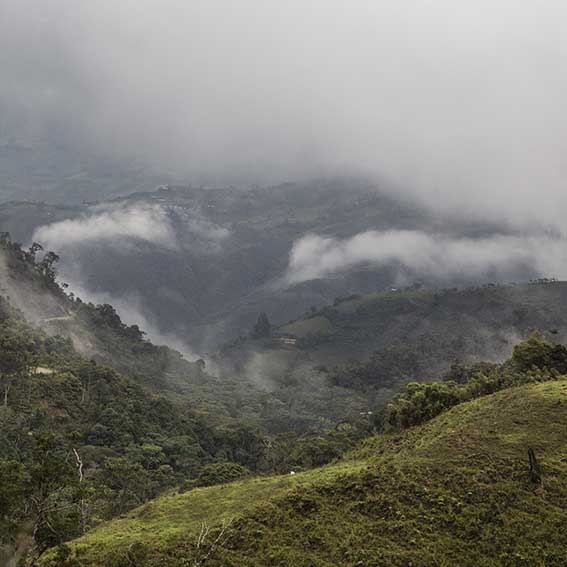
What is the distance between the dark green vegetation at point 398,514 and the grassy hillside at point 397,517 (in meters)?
0.05

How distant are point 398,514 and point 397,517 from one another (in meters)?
0.13

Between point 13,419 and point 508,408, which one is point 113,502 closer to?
point 13,419

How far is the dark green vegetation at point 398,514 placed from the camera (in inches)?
915

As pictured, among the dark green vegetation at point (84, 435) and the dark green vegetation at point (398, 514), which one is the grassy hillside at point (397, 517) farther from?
the dark green vegetation at point (84, 435)

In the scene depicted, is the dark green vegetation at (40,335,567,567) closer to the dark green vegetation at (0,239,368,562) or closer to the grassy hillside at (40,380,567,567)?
the grassy hillside at (40,380,567,567)

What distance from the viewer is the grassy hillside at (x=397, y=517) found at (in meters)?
23.2

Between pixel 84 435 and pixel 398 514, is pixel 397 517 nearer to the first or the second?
pixel 398 514

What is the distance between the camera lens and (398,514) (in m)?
25.1

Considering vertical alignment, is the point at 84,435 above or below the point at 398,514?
below

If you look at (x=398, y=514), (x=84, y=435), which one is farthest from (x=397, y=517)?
(x=84, y=435)

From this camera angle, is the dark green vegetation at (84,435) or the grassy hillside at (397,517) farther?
the grassy hillside at (397,517)

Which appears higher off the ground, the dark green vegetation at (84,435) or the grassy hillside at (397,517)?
the grassy hillside at (397,517)

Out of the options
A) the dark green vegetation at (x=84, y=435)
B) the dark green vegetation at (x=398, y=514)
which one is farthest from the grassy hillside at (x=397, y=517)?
the dark green vegetation at (x=84, y=435)

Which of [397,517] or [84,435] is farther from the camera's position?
[84,435]
